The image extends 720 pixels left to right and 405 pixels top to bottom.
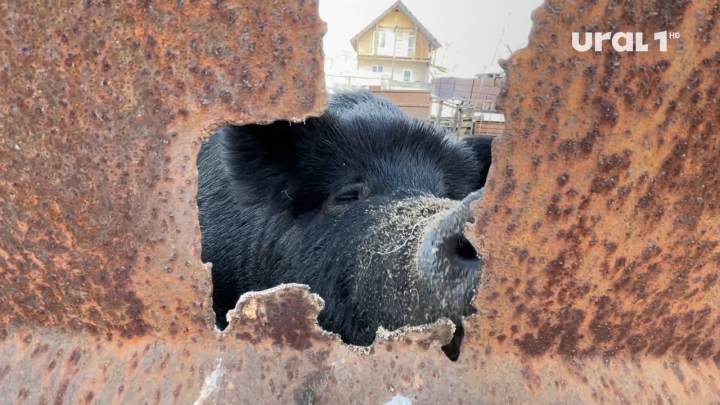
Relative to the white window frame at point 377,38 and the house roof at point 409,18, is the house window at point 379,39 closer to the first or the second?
the white window frame at point 377,38

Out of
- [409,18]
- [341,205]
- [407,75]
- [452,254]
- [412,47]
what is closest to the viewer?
[452,254]

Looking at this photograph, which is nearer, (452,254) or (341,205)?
(452,254)

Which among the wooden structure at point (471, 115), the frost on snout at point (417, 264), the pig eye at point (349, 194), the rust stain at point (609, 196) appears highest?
the rust stain at point (609, 196)

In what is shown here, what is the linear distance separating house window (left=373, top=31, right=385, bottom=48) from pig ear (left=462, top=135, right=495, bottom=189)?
20.9 m

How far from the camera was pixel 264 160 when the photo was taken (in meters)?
2.62

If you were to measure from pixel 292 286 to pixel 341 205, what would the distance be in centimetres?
141

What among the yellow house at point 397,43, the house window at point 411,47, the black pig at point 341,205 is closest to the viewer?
the black pig at point 341,205

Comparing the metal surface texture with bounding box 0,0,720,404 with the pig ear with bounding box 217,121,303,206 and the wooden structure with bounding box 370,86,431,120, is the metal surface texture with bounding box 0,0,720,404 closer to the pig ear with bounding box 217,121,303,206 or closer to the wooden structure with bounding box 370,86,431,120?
the pig ear with bounding box 217,121,303,206

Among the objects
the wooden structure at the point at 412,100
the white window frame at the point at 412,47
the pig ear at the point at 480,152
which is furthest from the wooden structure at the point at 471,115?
the white window frame at the point at 412,47

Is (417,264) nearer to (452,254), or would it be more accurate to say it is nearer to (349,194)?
(452,254)

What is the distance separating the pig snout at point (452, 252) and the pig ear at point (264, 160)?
4.58 feet

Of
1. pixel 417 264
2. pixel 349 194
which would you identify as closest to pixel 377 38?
pixel 349 194

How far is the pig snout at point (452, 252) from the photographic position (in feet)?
3.97

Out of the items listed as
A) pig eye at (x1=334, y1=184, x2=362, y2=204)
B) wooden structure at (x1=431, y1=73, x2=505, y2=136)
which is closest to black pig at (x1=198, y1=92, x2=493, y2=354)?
pig eye at (x1=334, y1=184, x2=362, y2=204)
